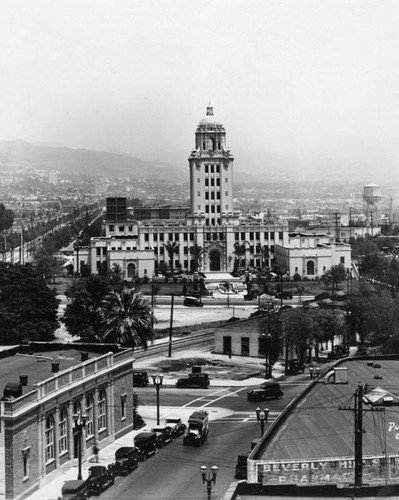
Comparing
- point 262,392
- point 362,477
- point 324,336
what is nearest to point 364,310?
point 324,336

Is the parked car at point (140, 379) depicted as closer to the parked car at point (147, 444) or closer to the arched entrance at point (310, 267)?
the parked car at point (147, 444)

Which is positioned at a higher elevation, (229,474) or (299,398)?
(299,398)

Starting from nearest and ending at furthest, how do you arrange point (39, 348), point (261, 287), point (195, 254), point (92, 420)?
point (92, 420) < point (39, 348) < point (261, 287) < point (195, 254)

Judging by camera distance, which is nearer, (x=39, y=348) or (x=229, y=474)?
(x=229, y=474)

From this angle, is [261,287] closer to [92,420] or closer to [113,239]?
[113,239]

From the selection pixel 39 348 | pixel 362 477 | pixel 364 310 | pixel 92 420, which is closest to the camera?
pixel 362 477

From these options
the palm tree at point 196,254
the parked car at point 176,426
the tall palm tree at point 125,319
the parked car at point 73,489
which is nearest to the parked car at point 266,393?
the tall palm tree at point 125,319

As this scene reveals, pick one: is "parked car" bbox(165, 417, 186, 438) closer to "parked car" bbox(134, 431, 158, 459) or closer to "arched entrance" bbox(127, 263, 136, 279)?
"parked car" bbox(134, 431, 158, 459)
